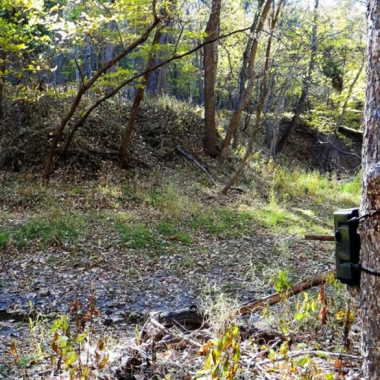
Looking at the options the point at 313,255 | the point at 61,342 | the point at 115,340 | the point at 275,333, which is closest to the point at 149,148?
the point at 313,255

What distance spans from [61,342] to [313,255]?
6133 mm

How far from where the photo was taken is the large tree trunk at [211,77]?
1169 centimetres

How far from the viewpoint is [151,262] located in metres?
7.08

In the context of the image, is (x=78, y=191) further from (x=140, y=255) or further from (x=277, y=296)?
(x=277, y=296)

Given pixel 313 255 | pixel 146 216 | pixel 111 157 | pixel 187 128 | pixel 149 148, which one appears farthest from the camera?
pixel 187 128

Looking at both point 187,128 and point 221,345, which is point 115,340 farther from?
point 187,128

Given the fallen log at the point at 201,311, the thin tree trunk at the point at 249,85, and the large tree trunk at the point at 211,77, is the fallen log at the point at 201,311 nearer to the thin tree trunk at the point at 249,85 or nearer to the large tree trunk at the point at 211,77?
the thin tree trunk at the point at 249,85

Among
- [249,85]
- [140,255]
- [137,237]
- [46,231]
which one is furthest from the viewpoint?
[249,85]

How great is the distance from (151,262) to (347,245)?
17.7 feet

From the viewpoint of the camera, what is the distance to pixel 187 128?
48.9 ft

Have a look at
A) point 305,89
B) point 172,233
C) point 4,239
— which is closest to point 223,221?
point 172,233

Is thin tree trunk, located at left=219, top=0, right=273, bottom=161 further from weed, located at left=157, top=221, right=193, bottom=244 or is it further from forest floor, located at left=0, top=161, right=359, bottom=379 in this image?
weed, located at left=157, top=221, right=193, bottom=244

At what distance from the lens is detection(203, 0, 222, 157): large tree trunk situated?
11688 millimetres

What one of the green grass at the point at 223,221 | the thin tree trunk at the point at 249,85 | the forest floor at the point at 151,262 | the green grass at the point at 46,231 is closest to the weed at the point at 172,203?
the forest floor at the point at 151,262
